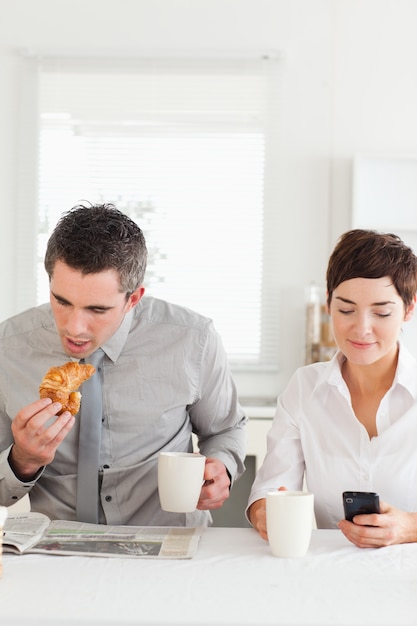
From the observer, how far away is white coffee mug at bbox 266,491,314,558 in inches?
60.1

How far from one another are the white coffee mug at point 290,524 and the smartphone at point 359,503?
10 cm

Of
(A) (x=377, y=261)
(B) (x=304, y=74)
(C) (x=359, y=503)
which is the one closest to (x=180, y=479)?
(C) (x=359, y=503)

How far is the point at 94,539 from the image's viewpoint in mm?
1643

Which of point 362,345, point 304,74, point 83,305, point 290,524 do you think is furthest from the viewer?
point 304,74

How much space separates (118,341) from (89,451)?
0.27m

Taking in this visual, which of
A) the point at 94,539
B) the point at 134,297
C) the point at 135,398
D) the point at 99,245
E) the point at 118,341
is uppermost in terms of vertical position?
the point at 99,245

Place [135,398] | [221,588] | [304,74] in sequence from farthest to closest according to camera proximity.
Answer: [304,74] → [135,398] → [221,588]

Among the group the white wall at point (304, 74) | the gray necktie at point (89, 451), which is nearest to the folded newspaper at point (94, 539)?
the gray necktie at point (89, 451)

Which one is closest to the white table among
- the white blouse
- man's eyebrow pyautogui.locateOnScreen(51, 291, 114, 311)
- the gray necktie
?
the white blouse

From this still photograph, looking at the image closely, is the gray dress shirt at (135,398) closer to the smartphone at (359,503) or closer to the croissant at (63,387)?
the croissant at (63,387)

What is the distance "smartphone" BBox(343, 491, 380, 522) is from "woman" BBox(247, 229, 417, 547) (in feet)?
0.79

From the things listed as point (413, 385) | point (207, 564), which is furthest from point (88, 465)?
point (413, 385)

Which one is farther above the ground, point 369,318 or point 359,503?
point 369,318

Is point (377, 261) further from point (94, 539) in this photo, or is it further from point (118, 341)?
point (94, 539)
